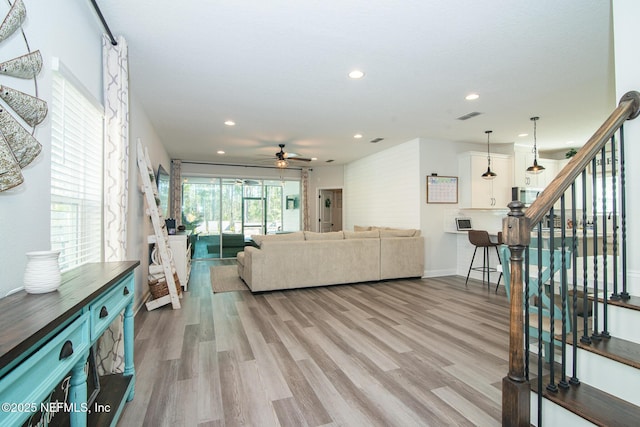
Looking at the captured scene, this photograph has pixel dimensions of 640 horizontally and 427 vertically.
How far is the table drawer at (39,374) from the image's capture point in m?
0.79

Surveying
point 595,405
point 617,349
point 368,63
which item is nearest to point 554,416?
point 595,405

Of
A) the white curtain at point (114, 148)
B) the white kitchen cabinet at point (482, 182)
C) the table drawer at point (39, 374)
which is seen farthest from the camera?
the white kitchen cabinet at point (482, 182)

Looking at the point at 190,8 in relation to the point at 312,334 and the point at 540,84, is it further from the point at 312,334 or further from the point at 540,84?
the point at 540,84

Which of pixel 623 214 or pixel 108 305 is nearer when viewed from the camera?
pixel 108 305

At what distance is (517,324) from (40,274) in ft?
6.98

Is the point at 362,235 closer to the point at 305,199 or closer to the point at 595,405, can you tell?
the point at 595,405

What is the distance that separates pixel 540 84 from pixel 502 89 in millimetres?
381

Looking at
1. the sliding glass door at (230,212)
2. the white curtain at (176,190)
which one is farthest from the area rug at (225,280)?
the white curtain at (176,190)

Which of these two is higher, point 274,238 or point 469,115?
point 469,115

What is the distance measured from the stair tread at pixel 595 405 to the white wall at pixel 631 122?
700 millimetres

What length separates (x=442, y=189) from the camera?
6227 mm

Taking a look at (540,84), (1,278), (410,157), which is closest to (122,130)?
(1,278)

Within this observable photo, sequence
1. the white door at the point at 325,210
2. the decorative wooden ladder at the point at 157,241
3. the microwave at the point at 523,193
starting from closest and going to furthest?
1. the decorative wooden ladder at the point at 157,241
2. the microwave at the point at 523,193
3. the white door at the point at 325,210

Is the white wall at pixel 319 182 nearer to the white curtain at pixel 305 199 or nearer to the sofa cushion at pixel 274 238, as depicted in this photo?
the white curtain at pixel 305 199
